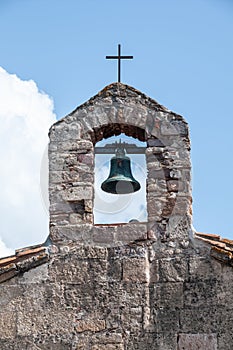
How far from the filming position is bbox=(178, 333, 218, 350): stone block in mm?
7387

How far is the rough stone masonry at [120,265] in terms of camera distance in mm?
7523

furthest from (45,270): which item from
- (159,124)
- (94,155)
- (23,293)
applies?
(159,124)

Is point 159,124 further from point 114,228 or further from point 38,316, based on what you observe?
point 38,316

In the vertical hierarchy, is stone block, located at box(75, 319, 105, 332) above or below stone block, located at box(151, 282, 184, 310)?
below

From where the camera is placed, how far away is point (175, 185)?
7953mm

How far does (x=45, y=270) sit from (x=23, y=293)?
0.91 ft

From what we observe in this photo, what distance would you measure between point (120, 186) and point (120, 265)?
123 centimetres

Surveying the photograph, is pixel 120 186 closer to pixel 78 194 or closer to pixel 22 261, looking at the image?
pixel 78 194

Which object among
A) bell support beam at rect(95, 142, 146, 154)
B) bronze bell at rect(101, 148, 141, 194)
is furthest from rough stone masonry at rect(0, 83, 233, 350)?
bronze bell at rect(101, 148, 141, 194)

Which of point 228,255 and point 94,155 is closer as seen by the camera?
point 228,255

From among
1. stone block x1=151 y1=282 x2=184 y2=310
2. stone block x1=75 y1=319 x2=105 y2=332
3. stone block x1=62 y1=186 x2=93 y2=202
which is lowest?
stone block x1=75 y1=319 x2=105 y2=332

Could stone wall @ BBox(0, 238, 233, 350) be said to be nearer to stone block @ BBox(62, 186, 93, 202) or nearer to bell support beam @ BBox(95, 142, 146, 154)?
stone block @ BBox(62, 186, 93, 202)

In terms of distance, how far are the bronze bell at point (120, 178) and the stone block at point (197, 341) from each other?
6.02ft

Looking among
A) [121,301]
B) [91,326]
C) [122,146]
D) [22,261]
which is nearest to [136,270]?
[121,301]
